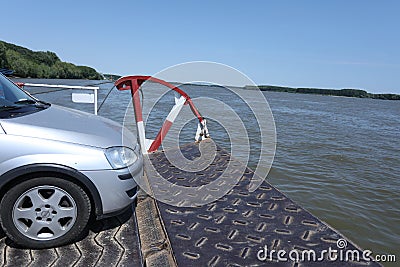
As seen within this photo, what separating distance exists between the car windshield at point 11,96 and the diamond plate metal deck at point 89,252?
110cm

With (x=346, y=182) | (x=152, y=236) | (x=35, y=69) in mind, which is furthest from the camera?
(x=35, y=69)

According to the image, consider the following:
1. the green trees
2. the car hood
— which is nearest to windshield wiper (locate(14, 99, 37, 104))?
the car hood

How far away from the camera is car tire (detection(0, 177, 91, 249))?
2.22 meters

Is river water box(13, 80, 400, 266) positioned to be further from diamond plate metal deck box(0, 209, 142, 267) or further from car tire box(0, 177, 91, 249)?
car tire box(0, 177, 91, 249)

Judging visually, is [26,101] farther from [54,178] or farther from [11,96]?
[54,178]

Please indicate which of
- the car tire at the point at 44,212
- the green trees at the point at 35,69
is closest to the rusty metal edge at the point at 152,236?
the car tire at the point at 44,212

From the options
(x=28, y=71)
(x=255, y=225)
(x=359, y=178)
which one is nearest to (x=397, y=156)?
(x=359, y=178)

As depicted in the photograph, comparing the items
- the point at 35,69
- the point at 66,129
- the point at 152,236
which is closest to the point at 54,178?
the point at 66,129

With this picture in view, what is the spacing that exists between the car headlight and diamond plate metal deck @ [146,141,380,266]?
0.75 m

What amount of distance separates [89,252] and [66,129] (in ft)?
3.15

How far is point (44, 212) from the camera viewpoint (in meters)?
2.26

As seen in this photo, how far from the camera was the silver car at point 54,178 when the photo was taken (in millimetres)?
2176

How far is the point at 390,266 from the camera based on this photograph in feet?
11.3

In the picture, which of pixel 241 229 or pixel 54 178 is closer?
pixel 54 178
